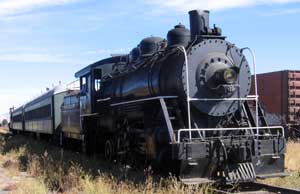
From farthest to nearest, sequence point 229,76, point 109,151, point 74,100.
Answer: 1. point 74,100
2. point 109,151
3. point 229,76

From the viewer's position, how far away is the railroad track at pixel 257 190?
9750 millimetres

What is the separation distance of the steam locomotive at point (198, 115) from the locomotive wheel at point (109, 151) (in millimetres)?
1782

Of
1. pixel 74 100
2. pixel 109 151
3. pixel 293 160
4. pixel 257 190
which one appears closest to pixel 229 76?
pixel 257 190

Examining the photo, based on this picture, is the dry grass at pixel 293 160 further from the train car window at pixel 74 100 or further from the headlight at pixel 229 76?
the train car window at pixel 74 100

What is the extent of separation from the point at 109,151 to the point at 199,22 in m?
6.13

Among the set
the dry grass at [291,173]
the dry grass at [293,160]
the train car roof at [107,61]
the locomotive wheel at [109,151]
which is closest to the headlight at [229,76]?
Answer: the dry grass at [291,173]

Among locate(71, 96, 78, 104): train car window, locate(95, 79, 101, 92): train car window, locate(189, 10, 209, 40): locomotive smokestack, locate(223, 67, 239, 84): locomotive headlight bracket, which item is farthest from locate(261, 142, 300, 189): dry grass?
locate(71, 96, 78, 104): train car window

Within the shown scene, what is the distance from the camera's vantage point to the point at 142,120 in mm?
12828

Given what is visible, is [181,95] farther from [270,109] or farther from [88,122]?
[270,109]

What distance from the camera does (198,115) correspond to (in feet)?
37.7

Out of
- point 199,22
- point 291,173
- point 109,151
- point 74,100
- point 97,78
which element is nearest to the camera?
point 199,22

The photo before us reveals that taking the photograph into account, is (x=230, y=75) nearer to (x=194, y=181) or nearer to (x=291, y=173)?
(x=194, y=181)

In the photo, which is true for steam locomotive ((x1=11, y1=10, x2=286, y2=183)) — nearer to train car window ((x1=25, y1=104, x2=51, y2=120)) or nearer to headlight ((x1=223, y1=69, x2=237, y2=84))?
headlight ((x1=223, y1=69, x2=237, y2=84))

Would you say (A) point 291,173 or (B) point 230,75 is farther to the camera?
(A) point 291,173
